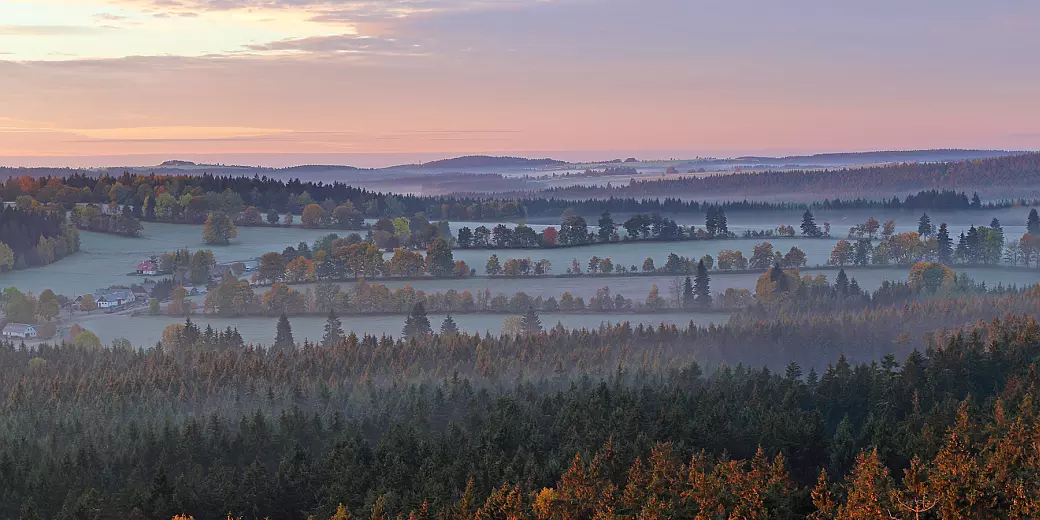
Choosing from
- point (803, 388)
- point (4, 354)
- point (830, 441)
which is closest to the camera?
point (830, 441)

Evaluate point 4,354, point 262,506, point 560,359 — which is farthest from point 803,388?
point 4,354

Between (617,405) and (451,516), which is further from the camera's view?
(617,405)

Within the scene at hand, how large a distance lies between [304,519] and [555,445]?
2137cm

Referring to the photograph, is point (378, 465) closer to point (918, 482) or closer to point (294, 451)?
point (294, 451)

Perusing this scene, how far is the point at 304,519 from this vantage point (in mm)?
79188

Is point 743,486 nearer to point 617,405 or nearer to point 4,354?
point 617,405

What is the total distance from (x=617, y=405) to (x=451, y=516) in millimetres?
37173

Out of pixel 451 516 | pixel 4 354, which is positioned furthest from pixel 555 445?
pixel 4 354

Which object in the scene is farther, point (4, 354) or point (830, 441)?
point (4, 354)

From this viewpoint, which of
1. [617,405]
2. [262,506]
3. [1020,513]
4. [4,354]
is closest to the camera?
[1020,513]

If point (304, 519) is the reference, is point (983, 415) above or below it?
above

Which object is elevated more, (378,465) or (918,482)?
(918,482)

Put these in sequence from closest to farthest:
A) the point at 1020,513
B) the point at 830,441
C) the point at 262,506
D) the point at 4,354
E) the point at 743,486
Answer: the point at 1020,513, the point at 743,486, the point at 262,506, the point at 830,441, the point at 4,354

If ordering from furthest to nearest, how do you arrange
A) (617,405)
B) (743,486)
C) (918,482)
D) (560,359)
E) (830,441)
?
(560,359), (617,405), (830,441), (743,486), (918,482)
